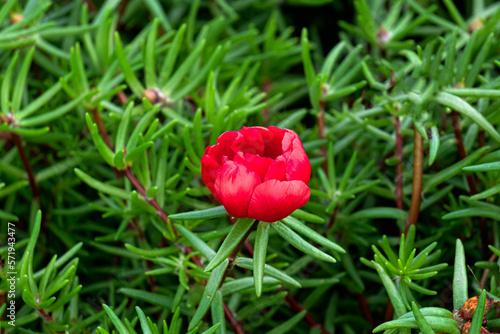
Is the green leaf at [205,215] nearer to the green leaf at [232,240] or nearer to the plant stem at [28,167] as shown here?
the green leaf at [232,240]

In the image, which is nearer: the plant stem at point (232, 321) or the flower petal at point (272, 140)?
the flower petal at point (272, 140)

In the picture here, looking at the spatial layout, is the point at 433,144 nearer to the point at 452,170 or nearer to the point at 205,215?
the point at 452,170

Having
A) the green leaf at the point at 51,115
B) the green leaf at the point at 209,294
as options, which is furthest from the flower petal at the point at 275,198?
the green leaf at the point at 51,115

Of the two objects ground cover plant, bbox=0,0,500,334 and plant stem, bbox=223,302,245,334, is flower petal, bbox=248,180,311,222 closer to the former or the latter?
ground cover plant, bbox=0,0,500,334

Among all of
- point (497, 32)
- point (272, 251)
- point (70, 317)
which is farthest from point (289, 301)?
point (497, 32)

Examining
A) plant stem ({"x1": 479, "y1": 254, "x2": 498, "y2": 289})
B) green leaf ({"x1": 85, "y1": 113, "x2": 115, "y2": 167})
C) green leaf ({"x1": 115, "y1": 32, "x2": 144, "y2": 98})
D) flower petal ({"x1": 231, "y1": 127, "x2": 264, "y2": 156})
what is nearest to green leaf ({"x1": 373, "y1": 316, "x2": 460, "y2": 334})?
plant stem ({"x1": 479, "y1": 254, "x2": 498, "y2": 289})

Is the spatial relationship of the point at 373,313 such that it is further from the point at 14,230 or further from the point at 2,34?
the point at 2,34
